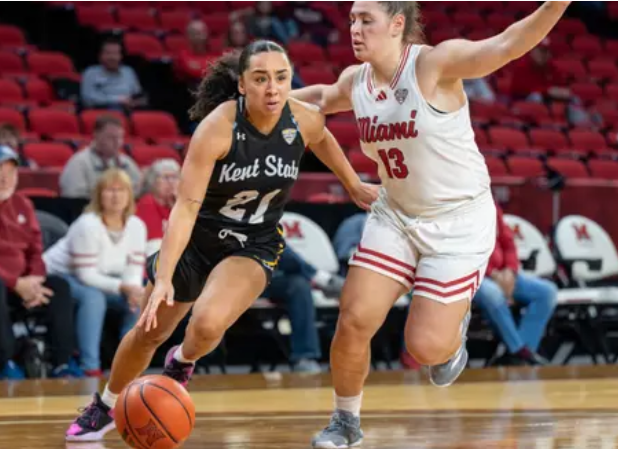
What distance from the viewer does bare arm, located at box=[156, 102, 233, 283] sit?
A: 5.14 m

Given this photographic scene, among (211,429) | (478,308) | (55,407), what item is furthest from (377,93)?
(478,308)

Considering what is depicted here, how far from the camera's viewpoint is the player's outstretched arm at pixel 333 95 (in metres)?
5.51

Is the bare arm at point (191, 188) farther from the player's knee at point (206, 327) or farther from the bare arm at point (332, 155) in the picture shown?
the bare arm at point (332, 155)

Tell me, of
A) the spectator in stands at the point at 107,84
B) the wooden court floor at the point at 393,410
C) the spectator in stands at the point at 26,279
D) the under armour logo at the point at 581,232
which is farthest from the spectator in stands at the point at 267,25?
the wooden court floor at the point at 393,410

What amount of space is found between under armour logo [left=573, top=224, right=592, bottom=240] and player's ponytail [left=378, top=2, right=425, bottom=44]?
5670 mm

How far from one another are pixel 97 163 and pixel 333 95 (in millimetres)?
4334

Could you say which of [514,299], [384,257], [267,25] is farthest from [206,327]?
[267,25]

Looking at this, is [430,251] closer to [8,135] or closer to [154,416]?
[154,416]

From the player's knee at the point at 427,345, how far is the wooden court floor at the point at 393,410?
35 centimetres

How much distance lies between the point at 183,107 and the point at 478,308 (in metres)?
4.92

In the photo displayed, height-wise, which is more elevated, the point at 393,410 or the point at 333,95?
the point at 333,95

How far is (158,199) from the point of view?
900 centimetres

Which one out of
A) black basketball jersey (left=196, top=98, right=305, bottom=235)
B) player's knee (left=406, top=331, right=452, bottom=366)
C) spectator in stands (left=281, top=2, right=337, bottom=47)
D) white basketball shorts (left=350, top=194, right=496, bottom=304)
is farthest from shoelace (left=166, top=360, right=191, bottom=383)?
spectator in stands (left=281, top=2, right=337, bottom=47)

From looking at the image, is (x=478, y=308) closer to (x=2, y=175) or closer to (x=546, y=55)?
(x=2, y=175)
